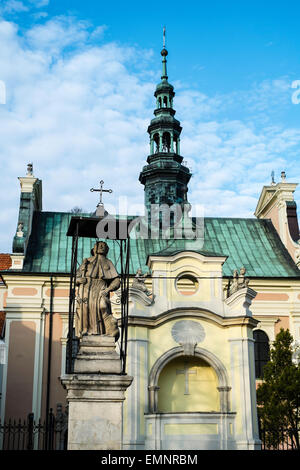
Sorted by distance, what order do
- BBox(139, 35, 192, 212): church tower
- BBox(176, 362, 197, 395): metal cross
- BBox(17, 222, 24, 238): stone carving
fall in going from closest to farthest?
1. BBox(176, 362, 197, 395): metal cross
2. BBox(17, 222, 24, 238): stone carving
3. BBox(139, 35, 192, 212): church tower

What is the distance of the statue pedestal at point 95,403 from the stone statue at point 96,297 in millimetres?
680

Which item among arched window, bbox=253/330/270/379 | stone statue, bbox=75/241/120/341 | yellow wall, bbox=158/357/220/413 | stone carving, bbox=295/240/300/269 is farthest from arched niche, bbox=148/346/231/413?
stone carving, bbox=295/240/300/269

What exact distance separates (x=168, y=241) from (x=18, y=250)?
7.83 m

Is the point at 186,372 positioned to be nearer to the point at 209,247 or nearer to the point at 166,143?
the point at 209,247

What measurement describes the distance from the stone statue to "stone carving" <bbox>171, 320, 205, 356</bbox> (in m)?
8.85

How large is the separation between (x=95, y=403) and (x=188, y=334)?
32.8 feet

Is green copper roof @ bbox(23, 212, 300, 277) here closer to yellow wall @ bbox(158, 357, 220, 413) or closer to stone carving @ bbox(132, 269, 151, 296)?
stone carving @ bbox(132, 269, 151, 296)

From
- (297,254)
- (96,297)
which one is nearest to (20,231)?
(297,254)

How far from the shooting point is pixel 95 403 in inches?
416

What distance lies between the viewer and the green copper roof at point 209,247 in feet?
94.0

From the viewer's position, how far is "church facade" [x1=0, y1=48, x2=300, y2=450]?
1934 centimetres

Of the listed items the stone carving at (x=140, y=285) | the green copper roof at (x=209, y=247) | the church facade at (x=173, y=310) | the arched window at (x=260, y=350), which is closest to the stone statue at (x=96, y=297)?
the church facade at (x=173, y=310)

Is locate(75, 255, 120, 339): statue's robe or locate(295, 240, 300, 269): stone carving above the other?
locate(295, 240, 300, 269): stone carving

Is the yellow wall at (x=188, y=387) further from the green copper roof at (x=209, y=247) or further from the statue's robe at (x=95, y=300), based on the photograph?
the statue's robe at (x=95, y=300)
